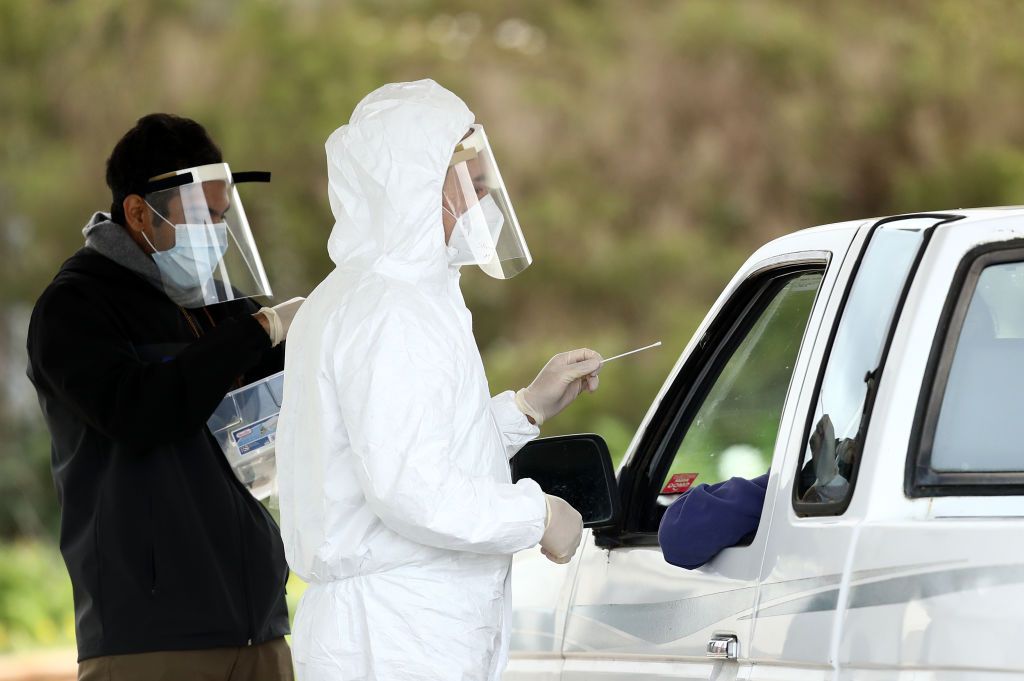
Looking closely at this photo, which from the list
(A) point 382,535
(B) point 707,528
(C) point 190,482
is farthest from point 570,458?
(C) point 190,482

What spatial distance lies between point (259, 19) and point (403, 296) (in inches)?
476

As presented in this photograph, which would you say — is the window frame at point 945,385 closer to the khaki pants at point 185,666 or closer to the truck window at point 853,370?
the truck window at point 853,370

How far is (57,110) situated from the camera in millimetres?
13328

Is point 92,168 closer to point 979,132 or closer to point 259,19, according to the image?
point 259,19

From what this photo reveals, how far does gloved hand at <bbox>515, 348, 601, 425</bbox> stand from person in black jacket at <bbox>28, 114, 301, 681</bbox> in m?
0.66

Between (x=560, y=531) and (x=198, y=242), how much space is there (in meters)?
1.41

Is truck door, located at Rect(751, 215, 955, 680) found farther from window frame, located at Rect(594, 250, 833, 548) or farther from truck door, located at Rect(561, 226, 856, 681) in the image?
window frame, located at Rect(594, 250, 833, 548)

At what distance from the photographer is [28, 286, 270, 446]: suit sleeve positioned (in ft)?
10.4

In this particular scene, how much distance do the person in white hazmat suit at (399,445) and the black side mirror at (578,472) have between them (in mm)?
400

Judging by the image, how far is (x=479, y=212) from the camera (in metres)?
2.86

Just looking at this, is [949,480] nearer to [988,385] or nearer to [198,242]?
[988,385]

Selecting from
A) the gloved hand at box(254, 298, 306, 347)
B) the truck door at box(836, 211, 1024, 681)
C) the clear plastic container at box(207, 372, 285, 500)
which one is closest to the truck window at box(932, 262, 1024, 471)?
the truck door at box(836, 211, 1024, 681)

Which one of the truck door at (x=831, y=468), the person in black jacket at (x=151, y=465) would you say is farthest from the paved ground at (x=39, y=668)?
the truck door at (x=831, y=468)

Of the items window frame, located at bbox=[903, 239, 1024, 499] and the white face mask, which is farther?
the white face mask
